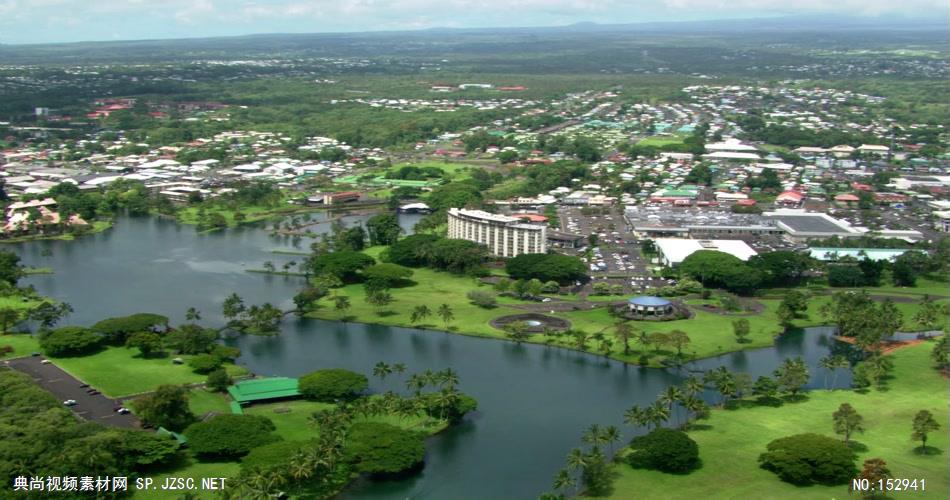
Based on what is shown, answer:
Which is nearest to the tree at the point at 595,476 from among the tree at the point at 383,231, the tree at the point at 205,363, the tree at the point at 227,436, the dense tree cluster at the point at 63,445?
the tree at the point at 227,436

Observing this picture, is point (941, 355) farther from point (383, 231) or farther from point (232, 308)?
point (383, 231)

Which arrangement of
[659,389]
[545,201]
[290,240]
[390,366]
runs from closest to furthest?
[659,389], [390,366], [290,240], [545,201]

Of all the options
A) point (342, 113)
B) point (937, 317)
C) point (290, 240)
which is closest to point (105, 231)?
point (290, 240)

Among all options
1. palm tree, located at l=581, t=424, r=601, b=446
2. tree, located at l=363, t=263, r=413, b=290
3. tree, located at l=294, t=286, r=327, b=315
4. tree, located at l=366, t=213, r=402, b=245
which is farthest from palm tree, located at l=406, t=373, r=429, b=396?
tree, located at l=366, t=213, r=402, b=245

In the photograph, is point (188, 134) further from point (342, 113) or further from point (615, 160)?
point (615, 160)

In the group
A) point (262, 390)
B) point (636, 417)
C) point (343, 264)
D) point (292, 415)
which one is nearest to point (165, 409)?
point (292, 415)

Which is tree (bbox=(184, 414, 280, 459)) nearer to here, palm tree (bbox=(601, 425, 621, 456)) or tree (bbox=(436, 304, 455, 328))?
palm tree (bbox=(601, 425, 621, 456))
